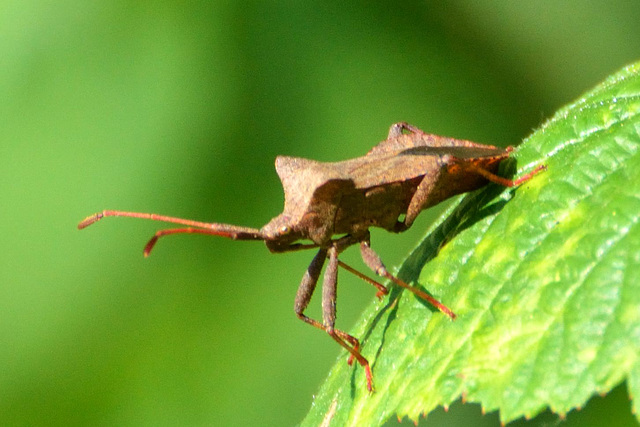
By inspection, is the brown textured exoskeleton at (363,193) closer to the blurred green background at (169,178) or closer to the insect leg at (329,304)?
the insect leg at (329,304)

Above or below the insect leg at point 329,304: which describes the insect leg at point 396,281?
above

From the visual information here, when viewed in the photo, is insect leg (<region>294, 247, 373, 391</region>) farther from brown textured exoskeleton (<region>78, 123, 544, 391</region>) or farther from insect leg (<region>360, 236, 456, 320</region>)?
insect leg (<region>360, 236, 456, 320</region>)

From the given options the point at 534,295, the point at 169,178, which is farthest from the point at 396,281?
the point at 169,178

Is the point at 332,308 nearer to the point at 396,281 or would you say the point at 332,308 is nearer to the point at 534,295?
the point at 396,281

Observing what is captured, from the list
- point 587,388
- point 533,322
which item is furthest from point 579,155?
point 587,388

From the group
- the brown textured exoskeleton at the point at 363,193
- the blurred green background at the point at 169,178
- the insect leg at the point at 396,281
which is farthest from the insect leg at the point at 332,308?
the blurred green background at the point at 169,178
